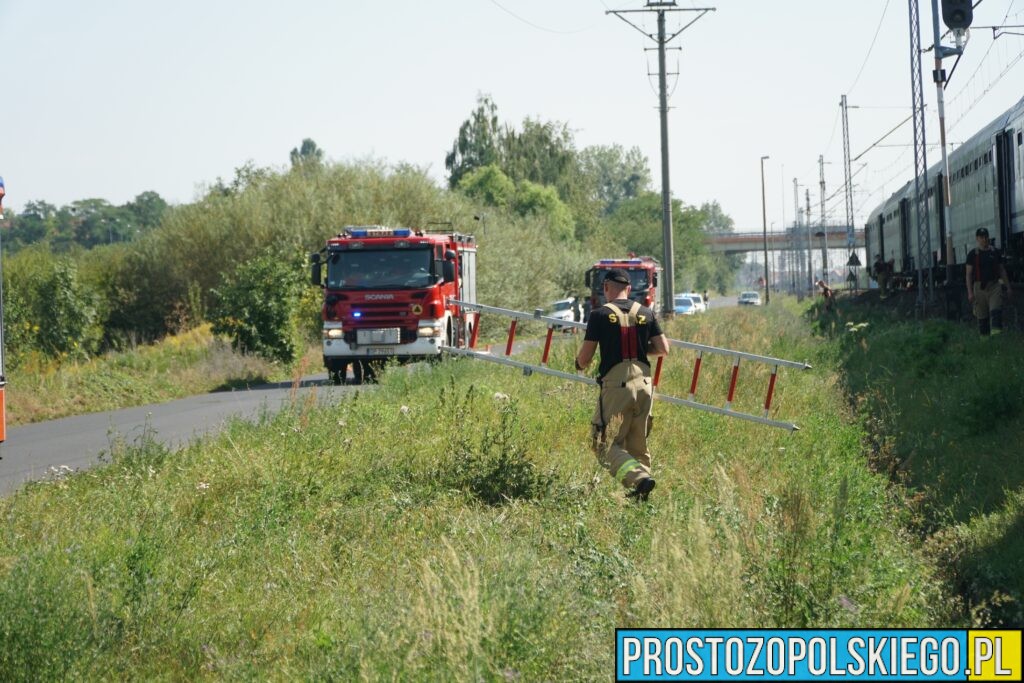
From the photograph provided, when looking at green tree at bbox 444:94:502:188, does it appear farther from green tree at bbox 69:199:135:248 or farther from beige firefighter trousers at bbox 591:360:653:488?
beige firefighter trousers at bbox 591:360:653:488

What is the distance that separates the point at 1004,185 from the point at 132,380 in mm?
16678

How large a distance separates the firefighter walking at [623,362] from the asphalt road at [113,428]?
4.74m

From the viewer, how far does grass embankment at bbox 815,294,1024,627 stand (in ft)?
29.9

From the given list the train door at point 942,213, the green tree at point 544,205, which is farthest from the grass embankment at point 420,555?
the green tree at point 544,205

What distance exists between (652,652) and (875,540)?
125 inches

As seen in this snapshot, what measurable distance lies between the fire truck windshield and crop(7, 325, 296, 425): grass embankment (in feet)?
10.4

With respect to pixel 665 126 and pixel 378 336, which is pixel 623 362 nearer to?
pixel 378 336

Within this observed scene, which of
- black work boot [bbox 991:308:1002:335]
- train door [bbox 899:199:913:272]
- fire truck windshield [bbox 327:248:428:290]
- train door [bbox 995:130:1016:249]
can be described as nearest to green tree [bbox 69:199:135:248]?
train door [bbox 899:199:913:272]

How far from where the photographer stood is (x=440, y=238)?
2620 centimetres

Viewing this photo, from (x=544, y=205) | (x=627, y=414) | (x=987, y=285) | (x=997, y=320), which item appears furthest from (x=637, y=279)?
(x=544, y=205)

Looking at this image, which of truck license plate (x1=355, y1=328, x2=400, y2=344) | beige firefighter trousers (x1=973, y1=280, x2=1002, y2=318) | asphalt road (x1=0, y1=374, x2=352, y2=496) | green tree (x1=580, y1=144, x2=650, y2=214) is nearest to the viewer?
asphalt road (x1=0, y1=374, x2=352, y2=496)

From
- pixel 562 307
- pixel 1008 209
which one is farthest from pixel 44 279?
pixel 1008 209

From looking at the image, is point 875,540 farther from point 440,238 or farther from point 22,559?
point 440,238

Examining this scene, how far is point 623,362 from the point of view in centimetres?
1077
